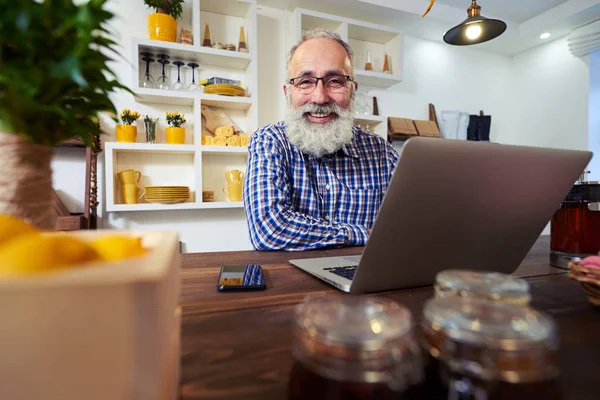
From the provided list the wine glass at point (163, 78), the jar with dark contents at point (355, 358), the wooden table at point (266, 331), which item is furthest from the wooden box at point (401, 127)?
the jar with dark contents at point (355, 358)

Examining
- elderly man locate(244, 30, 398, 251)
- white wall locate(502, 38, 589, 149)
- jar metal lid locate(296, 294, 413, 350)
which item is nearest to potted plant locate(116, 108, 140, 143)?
elderly man locate(244, 30, 398, 251)

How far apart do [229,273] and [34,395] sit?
1.33 feet

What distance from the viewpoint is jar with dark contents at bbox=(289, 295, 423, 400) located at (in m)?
0.23

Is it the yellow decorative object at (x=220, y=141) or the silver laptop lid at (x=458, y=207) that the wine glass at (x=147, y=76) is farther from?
the silver laptop lid at (x=458, y=207)

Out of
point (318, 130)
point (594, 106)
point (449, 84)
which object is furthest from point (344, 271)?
point (594, 106)

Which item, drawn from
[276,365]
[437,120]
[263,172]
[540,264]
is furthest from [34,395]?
[437,120]

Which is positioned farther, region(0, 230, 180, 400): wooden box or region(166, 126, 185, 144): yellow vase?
region(166, 126, 185, 144): yellow vase

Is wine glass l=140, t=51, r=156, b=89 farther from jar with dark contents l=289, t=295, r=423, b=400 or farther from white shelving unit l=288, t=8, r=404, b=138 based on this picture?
jar with dark contents l=289, t=295, r=423, b=400

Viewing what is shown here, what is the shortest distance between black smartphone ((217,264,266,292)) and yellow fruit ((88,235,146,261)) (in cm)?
27

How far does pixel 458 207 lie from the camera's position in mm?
468

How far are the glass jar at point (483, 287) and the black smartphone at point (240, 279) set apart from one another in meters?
0.29

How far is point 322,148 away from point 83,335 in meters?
1.33

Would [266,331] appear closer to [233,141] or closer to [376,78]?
[233,141]

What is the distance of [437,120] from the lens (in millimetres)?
2984
